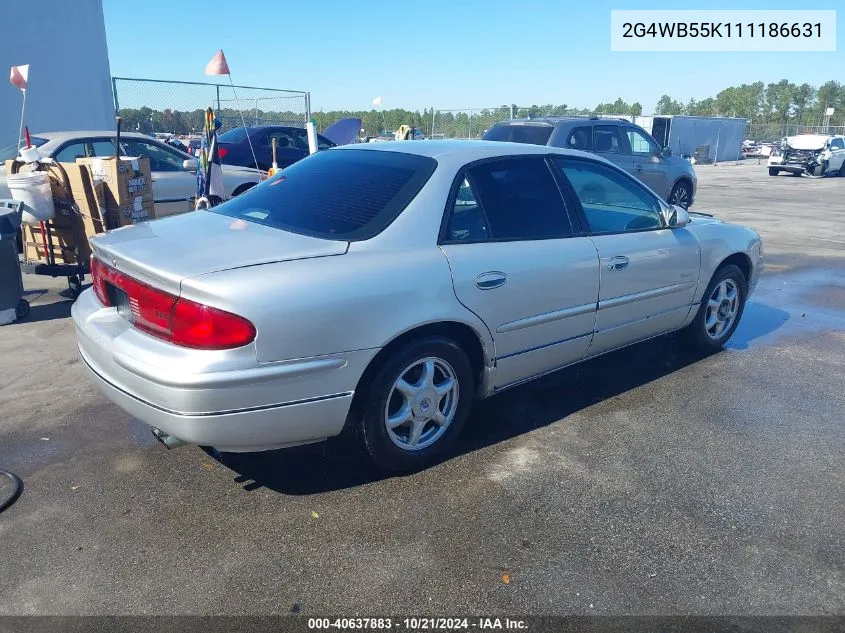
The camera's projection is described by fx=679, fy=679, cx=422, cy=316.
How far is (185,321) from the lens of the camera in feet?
9.18

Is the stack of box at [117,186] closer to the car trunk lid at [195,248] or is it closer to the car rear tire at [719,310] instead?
the car trunk lid at [195,248]

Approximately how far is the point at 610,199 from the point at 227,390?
2.86 meters

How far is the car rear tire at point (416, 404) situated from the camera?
3.21 meters

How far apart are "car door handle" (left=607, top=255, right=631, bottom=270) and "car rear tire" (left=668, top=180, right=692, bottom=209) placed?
906 centimetres

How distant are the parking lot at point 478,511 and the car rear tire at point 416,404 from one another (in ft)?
0.45

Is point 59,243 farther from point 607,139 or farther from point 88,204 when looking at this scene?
point 607,139

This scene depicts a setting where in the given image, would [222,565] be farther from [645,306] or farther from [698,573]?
[645,306]

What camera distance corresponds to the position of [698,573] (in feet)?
8.93

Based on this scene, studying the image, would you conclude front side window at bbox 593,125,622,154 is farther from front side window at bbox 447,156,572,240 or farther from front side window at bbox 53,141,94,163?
front side window at bbox 447,156,572,240

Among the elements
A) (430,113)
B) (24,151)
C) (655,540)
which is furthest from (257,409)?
(430,113)

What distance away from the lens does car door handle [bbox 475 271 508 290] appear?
11.3ft

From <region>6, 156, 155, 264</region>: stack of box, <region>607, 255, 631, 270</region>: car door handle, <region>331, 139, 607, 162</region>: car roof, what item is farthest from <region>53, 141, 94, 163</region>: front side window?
<region>607, 255, 631, 270</region>: car door handle

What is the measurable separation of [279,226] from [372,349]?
867mm

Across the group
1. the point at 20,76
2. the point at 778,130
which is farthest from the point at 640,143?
the point at 778,130
